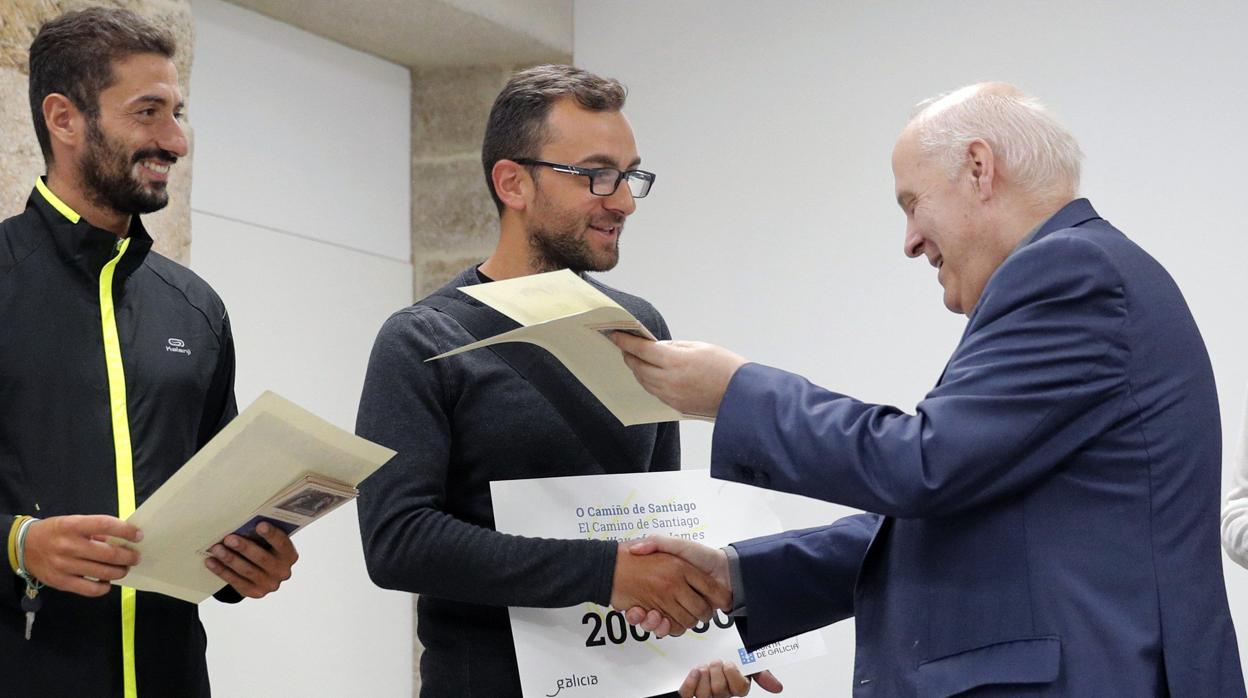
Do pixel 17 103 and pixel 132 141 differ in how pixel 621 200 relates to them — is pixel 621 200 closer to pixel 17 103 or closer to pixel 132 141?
pixel 132 141

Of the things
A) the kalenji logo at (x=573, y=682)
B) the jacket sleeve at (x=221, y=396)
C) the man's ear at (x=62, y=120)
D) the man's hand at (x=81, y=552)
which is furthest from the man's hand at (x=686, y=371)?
the man's ear at (x=62, y=120)

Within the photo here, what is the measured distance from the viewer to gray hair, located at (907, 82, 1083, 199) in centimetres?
197

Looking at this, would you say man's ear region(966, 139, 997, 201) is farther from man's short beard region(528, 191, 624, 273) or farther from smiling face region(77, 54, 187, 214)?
smiling face region(77, 54, 187, 214)

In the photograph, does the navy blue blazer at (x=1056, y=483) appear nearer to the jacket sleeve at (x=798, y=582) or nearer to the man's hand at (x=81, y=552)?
the jacket sleeve at (x=798, y=582)

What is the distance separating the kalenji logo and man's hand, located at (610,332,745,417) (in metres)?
0.51

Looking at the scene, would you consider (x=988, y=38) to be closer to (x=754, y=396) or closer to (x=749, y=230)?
(x=749, y=230)

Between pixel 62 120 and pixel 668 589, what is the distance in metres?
1.23

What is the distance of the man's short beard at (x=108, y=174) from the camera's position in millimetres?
2336

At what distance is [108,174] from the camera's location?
2.33 metres

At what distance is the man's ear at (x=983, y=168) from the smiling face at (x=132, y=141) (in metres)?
1.29

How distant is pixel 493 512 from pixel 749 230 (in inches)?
109

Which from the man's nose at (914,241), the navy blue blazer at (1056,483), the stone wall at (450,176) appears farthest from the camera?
the stone wall at (450,176)

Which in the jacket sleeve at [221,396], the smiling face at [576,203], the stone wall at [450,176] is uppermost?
the stone wall at [450,176]

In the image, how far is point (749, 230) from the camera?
4.90 m
